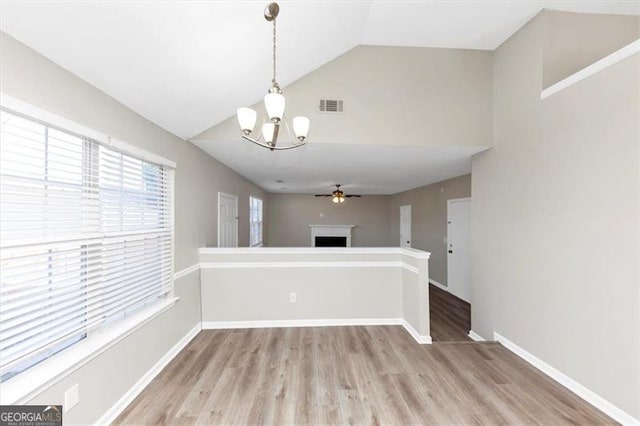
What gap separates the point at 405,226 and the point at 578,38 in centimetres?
594

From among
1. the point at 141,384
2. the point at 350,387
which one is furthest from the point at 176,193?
the point at 350,387

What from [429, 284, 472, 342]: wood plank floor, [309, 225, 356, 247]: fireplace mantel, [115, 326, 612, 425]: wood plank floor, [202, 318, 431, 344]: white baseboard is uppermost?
[309, 225, 356, 247]: fireplace mantel

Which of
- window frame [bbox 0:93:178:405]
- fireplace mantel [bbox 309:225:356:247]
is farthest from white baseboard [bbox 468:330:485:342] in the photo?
fireplace mantel [bbox 309:225:356:247]

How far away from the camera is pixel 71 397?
1.63 meters

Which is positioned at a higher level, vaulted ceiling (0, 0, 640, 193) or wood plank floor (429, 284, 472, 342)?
vaulted ceiling (0, 0, 640, 193)

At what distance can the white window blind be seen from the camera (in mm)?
1342

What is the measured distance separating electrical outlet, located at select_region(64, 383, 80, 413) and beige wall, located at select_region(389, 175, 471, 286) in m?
5.74

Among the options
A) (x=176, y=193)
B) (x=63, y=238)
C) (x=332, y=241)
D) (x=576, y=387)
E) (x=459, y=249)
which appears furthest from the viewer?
(x=332, y=241)

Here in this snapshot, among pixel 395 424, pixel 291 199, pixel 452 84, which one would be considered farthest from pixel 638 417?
pixel 291 199

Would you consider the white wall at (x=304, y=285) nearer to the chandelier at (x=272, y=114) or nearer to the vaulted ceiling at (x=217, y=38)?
the vaulted ceiling at (x=217, y=38)

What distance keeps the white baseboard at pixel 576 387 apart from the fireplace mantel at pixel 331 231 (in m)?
6.49

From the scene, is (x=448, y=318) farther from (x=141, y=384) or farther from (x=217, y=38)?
(x=217, y=38)

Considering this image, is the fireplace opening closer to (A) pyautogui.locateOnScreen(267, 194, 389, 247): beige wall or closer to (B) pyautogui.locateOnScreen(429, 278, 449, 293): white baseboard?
(A) pyautogui.locateOnScreen(267, 194, 389, 247): beige wall

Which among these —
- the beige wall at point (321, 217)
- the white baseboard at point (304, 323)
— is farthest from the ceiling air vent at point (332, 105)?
the beige wall at point (321, 217)
